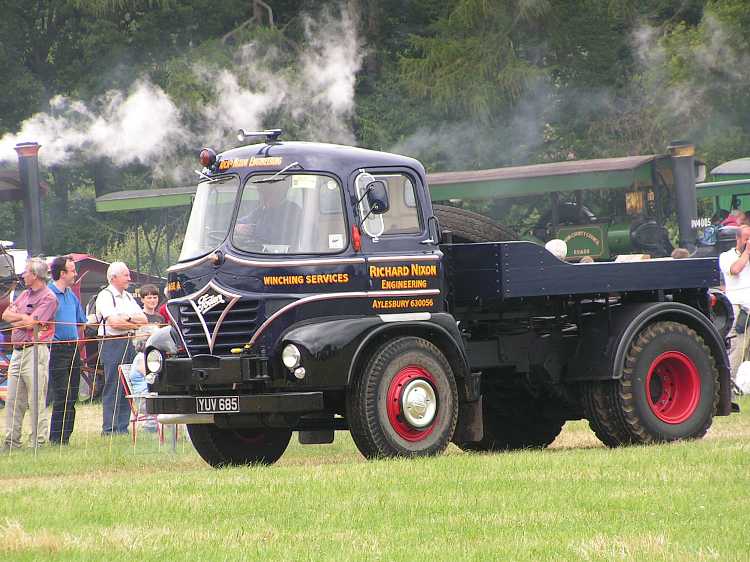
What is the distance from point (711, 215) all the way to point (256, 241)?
24.6 metres

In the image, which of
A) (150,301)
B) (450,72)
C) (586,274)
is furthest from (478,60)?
(586,274)

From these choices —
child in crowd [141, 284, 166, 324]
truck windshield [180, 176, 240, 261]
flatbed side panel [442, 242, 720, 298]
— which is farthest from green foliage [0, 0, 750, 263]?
truck windshield [180, 176, 240, 261]

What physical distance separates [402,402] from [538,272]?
5.04 ft

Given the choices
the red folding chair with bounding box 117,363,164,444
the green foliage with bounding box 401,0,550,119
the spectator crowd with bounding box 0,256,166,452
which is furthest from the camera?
the green foliage with bounding box 401,0,550,119

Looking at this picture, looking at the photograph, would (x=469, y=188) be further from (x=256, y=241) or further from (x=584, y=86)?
(x=256, y=241)

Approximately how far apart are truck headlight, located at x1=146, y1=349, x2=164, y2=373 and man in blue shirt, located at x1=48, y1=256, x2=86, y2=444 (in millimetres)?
2530

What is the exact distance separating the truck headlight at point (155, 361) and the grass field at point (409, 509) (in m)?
0.79

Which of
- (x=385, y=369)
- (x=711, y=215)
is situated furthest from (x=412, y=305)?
(x=711, y=215)

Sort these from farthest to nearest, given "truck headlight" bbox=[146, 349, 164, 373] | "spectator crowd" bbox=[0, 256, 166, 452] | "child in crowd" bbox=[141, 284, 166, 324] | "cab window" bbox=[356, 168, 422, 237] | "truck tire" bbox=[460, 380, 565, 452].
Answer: "child in crowd" bbox=[141, 284, 166, 324] < "spectator crowd" bbox=[0, 256, 166, 452] < "truck tire" bbox=[460, 380, 565, 452] < "truck headlight" bbox=[146, 349, 164, 373] < "cab window" bbox=[356, 168, 422, 237]

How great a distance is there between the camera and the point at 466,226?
12.6m

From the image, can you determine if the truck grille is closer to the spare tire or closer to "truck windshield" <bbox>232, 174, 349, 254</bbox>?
"truck windshield" <bbox>232, 174, 349, 254</bbox>

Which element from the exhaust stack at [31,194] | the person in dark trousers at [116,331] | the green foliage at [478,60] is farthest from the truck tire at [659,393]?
the green foliage at [478,60]

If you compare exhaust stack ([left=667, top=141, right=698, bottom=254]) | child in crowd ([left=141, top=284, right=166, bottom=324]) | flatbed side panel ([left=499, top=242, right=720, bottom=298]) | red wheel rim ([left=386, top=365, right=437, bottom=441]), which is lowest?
red wheel rim ([left=386, top=365, right=437, bottom=441])

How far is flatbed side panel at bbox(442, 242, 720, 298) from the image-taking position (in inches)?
467
